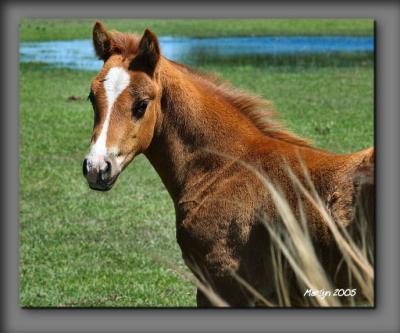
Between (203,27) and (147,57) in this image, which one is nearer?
(147,57)

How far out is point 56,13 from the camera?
4.49 m

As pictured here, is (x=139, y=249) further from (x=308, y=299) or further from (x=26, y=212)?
(x=308, y=299)

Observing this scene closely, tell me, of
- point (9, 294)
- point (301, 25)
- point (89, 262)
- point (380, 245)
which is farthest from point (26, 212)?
point (380, 245)

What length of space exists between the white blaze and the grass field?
1098 mm

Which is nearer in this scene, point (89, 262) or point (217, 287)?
point (217, 287)

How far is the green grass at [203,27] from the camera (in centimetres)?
459

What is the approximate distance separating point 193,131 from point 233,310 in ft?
2.74

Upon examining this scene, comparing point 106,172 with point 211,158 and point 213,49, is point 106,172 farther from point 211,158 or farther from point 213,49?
point 213,49

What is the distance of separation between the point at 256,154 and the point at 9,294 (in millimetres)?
1491

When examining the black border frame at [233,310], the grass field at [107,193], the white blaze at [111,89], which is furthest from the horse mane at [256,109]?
the grass field at [107,193]

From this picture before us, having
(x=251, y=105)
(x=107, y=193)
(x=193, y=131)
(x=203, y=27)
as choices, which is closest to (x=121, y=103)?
(x=193, y=131)

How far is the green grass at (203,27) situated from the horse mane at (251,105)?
0.62 m

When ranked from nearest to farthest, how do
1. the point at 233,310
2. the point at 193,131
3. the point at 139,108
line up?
the point at 139,108 < the point at 193,131 < the point at 233,310

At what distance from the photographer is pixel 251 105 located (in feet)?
13.0
